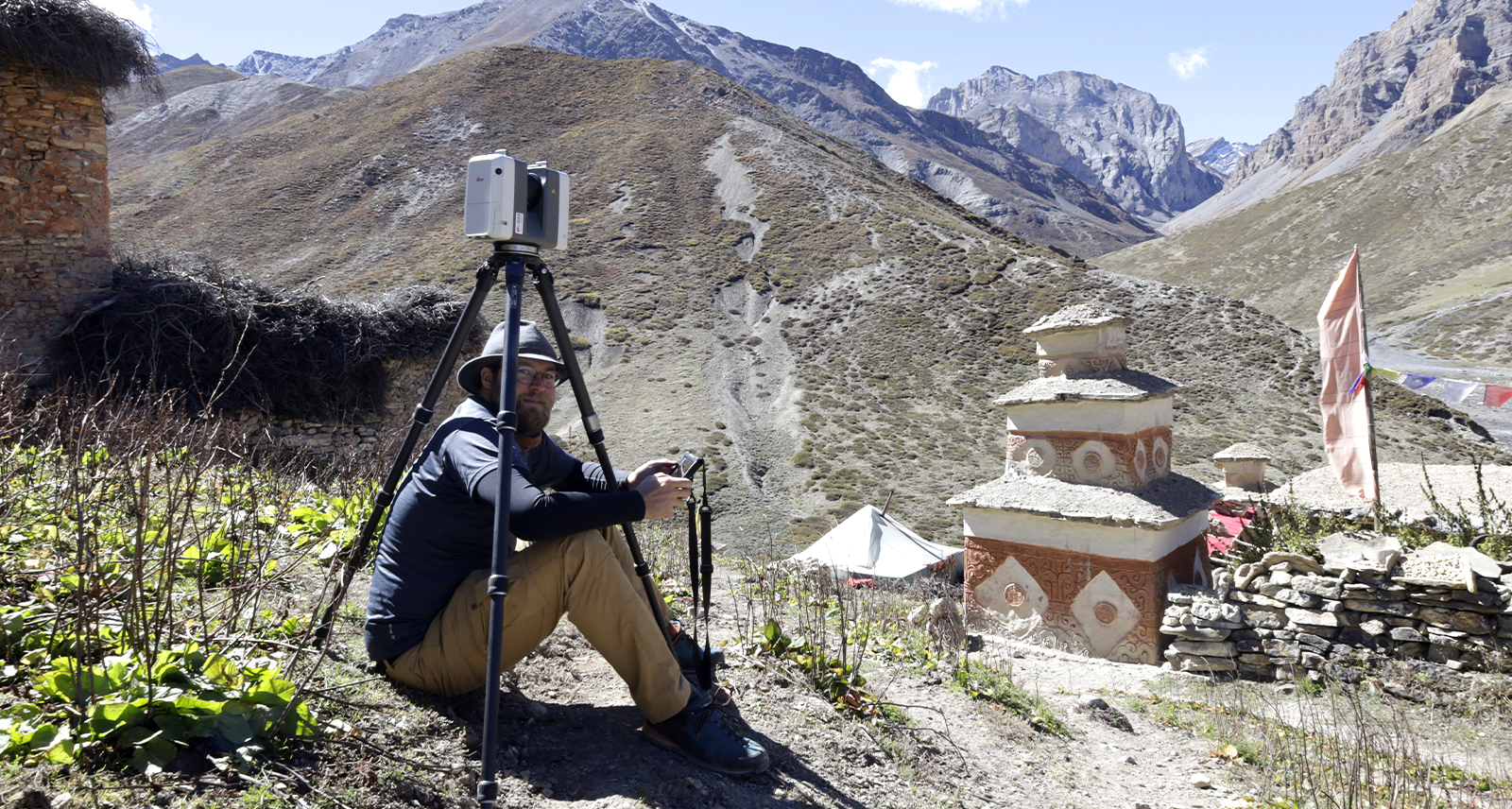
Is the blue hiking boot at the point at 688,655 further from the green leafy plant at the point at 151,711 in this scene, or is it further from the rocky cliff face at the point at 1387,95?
the rocky cliff face at the point at 1387,95

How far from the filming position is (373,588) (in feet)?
8.90

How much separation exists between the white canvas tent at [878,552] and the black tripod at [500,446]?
33.1 ft

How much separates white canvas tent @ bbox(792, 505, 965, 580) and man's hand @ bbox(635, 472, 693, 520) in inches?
407

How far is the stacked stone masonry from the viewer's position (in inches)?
228

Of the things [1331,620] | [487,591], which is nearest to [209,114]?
[487,591]

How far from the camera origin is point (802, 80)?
143125 mm

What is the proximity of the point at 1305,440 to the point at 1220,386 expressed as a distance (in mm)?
3725

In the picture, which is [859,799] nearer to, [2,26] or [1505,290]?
[2,26]

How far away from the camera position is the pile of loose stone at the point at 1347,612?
5801mm

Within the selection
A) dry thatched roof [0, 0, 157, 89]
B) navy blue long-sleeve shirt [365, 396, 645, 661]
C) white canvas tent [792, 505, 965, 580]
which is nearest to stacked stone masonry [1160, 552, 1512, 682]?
white canvas tent [792, 505, 965, 580]

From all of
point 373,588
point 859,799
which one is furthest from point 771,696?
point 373,588

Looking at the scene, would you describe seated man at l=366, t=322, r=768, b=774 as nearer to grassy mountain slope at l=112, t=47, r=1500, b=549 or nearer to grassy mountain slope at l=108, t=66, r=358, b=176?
grassy mountain slope at l=112, t=47, r=1500, b=549

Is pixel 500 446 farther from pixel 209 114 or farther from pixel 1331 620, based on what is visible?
pixel 209 114

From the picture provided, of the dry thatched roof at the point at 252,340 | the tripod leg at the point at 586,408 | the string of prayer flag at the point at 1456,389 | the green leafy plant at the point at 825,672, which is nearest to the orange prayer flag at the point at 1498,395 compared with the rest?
the string of prayer flag at the point at 1456,389
